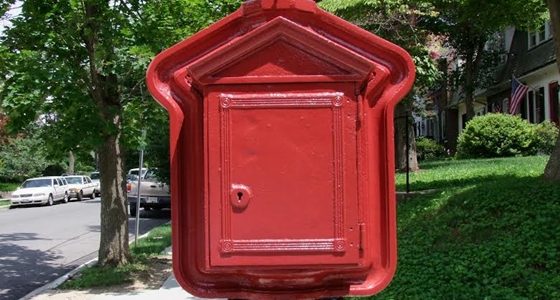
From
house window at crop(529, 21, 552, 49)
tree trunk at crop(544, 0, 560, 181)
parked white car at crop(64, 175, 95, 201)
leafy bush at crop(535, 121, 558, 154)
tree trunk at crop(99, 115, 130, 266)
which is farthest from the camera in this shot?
parked white car at crop(64, 175, 95, 201)

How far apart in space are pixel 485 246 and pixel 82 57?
17.9 ft

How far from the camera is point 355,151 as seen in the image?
7.32ft

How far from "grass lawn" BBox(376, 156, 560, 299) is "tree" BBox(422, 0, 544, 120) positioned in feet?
14.6

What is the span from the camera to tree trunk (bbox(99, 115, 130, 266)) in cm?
926

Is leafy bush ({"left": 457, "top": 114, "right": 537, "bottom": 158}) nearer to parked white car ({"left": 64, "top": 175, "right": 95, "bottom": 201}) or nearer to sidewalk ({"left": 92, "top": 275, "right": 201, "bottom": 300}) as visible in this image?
sidewalk ({"left": 92, "top": 275, "right": 201, "bottom": 300})

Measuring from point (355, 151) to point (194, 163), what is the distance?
643 millimetres

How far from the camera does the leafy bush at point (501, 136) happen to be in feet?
68.6

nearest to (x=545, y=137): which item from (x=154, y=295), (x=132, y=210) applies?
(x=132, y=210)

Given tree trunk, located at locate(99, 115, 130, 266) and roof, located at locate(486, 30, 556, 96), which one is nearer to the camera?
tree trunk, located at locate(99, 115, 130, 266)

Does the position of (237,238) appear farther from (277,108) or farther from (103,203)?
(103,203)

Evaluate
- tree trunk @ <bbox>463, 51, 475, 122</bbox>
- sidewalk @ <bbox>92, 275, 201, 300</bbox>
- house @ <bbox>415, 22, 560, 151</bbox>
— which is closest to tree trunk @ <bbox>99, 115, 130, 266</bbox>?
sidewalk @ <bbox>92, 275, 201, 300</bbox>

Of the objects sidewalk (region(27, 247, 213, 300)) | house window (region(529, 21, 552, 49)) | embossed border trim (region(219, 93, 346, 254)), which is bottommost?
sidewalk (region(27, 247, 213, 300))

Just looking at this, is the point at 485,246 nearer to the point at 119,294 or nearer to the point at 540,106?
the point at 119,294

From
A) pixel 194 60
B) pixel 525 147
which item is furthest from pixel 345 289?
pixel 525 147
